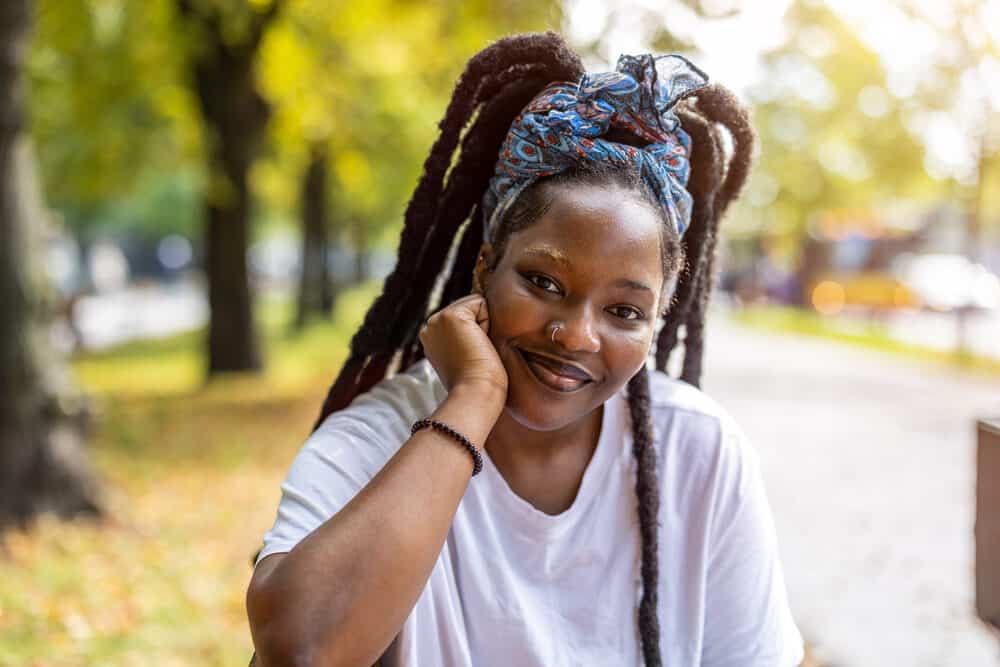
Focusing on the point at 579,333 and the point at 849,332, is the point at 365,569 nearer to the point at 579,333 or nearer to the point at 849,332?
the point at 579,333

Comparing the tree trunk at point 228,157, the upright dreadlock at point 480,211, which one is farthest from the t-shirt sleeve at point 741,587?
the tree trunk at point 228,157

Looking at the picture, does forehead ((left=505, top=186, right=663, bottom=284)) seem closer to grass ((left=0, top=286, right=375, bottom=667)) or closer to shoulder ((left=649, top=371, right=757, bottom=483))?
shoulder ((left=649, top=371, right=757, bottom=483))

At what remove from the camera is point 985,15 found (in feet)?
39.2

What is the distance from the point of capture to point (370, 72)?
12.4 m

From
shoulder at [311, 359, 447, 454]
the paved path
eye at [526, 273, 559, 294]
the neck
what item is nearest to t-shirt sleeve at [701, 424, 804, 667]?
the neck

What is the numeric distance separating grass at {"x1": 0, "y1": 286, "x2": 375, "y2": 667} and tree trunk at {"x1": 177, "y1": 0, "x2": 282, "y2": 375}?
3.21 feet

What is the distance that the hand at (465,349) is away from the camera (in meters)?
1.79

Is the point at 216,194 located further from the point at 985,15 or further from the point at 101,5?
the point at 985,15

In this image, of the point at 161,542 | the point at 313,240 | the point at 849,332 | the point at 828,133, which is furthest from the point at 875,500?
the point at 828,133

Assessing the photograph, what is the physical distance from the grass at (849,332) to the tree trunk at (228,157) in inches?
412

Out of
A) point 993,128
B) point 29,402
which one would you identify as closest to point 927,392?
point 993,128

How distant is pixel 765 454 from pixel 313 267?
47.2ft

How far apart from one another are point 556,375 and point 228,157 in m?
10.7

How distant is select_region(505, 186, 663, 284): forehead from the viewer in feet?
5.88
